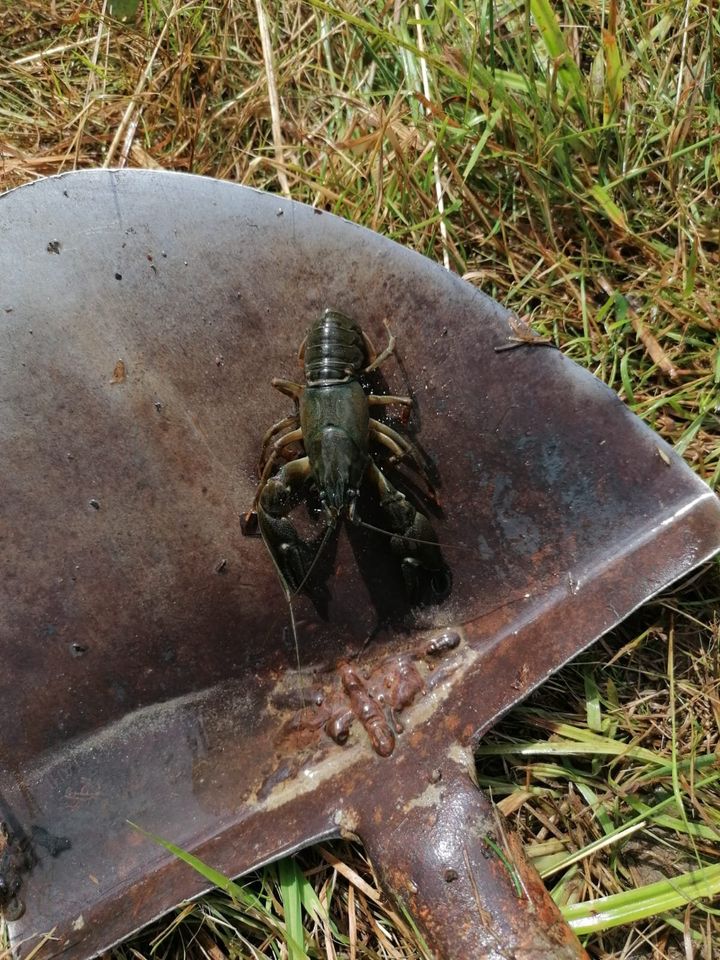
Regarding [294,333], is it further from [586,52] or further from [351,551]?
[586,52]

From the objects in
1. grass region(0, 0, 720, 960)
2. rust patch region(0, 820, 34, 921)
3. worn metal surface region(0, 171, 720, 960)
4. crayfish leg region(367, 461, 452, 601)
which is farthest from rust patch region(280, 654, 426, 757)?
rust patch region(0, 820, 34, 921)

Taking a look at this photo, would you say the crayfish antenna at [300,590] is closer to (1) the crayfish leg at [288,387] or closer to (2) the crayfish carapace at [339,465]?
(2) the crayfish carapace at [339,465]

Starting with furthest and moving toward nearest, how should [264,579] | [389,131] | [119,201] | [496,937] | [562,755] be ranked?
1. [389,131]
2. [562,755]
3. [264,579]
4. [119,201]
5. [496,937]

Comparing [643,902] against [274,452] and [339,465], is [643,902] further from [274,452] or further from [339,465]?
[274,452]

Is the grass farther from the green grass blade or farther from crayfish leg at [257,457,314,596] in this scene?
crayfish leg at [257,457,314,596]

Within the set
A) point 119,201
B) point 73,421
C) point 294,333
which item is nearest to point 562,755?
point 294,333

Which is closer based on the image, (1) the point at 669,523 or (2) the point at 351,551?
(1) the point at 669,523
